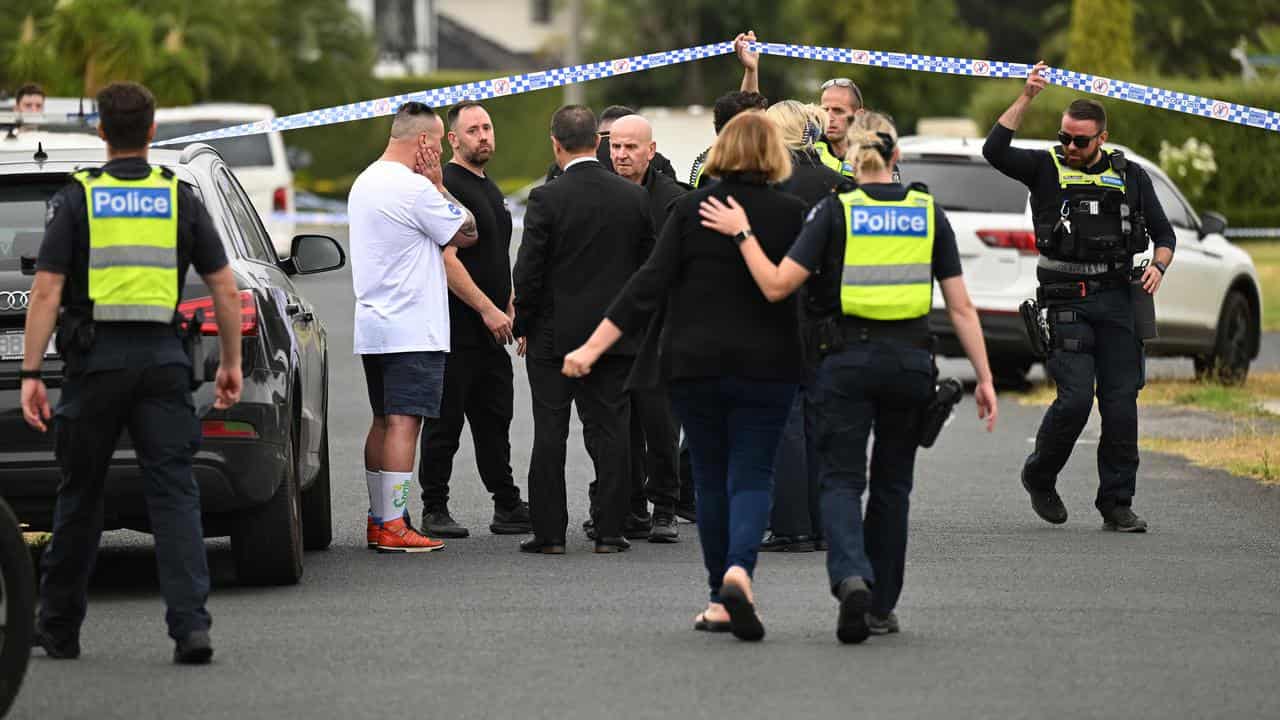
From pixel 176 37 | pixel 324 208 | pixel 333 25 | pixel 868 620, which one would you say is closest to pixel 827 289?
pixel 868 620

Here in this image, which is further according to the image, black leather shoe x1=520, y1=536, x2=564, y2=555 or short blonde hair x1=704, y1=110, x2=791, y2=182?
black leather shoe x1=520, y1=536, x2=564, y2=555

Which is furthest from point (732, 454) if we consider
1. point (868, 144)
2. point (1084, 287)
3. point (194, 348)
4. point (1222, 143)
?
point (1222, 143)

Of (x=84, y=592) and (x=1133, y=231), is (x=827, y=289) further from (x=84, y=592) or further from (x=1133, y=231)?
(x=1133, y=231)

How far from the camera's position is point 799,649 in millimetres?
7656

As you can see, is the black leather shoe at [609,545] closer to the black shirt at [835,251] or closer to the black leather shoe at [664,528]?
the black leather shoe at [664,528]

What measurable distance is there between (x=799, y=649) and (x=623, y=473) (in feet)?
8.69

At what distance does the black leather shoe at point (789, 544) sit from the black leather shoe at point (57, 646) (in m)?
3.47

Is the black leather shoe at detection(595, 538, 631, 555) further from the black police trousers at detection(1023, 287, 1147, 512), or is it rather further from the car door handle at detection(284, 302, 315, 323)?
the black police trousers at detection(1023, 287, 1147, 512)

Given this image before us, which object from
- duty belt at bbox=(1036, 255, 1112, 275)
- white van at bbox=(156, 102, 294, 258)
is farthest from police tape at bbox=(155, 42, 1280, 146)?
white van at bbox=(156, 102, 294, 258)

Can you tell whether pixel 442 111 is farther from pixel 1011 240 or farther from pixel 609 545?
pixel 609 545

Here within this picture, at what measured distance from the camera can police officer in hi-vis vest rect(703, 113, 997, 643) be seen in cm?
778

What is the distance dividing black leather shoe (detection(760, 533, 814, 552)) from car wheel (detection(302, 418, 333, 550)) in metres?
1.87

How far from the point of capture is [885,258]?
308 inches

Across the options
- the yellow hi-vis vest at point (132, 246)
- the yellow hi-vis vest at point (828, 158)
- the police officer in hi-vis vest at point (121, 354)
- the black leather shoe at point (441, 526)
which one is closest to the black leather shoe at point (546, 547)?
the black leather shoe at point (441, 526)
